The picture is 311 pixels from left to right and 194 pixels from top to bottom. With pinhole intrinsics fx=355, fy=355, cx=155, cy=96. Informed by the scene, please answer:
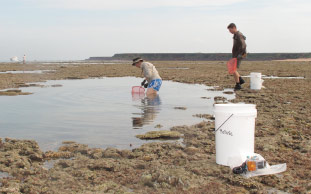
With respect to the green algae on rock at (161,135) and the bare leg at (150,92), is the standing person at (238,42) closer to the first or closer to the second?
the bare leg at (150,92)

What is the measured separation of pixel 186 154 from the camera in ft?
16.9

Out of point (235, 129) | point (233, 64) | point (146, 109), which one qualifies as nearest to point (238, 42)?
point (233, 64)

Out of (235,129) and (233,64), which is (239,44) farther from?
(235,129)

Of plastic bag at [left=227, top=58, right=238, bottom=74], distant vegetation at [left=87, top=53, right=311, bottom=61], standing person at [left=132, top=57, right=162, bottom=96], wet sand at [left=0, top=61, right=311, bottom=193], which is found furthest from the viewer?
distant vegetation at [left=87, top=53, right=311, bottom=61]

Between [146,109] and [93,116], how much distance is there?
1.55m

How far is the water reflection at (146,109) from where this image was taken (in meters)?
7.55

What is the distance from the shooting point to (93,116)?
8.30 metres

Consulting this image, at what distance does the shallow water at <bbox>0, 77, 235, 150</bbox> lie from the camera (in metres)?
6.35

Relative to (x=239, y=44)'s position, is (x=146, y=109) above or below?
below

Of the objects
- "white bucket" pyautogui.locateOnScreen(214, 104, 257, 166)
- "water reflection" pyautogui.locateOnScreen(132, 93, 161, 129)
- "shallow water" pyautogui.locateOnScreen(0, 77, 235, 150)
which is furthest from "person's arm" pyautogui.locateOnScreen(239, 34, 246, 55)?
"white bucket" pyautogui.locateOnScreen(214, 104, 257, 166)

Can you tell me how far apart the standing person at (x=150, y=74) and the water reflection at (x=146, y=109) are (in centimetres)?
38

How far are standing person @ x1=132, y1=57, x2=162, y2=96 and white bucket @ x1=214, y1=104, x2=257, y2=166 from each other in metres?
7.41

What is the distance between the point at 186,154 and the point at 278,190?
1.57m

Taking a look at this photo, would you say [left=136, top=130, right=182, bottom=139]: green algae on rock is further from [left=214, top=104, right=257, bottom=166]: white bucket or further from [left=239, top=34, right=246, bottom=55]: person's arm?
[left=239, top=34, right=246, bottom=55]: person's arm
